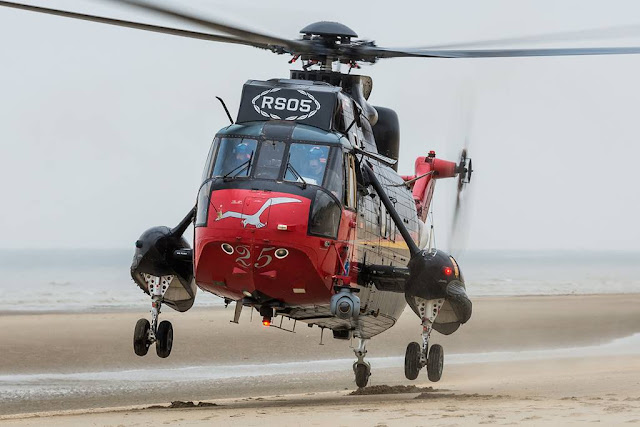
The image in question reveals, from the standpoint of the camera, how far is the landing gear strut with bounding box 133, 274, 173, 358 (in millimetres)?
17281

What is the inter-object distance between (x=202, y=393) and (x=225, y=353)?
6.61 metres

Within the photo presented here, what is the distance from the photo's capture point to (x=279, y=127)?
15586mm

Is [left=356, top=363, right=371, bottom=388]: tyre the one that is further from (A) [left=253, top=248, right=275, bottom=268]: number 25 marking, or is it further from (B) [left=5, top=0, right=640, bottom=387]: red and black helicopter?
(A) [left=253, top=248, right=275, bottom=268]: number 25 marking

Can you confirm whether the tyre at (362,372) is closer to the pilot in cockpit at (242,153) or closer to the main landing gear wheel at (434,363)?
the main landing gear wheel at (434,363)

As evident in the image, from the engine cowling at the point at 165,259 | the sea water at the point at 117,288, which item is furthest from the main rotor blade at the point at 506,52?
the sea water at the point at 117,288

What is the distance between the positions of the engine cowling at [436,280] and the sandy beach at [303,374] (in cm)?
138

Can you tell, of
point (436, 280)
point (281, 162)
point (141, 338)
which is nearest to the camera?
point (281, 162)

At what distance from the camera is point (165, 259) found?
1792cm

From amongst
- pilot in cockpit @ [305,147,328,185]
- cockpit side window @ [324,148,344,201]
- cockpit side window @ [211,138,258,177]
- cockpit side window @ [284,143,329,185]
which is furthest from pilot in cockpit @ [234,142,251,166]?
cockpit side window @ [324,148,344,201]

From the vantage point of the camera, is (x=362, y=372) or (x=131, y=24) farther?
(x=362, y=372)

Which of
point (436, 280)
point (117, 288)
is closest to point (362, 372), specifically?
point (436, 280)

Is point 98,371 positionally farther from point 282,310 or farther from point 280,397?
point 282,310

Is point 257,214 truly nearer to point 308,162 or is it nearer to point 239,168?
point 239,168

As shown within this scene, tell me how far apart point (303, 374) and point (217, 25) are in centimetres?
1153
